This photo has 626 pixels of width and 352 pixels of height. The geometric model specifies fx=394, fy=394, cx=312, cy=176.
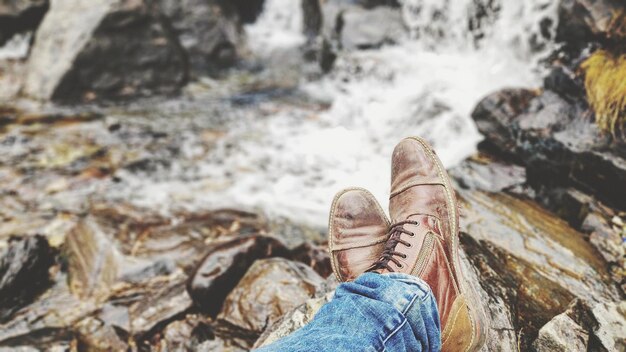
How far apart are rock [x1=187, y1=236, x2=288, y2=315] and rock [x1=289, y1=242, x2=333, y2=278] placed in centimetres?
16

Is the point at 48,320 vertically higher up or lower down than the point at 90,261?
lower down

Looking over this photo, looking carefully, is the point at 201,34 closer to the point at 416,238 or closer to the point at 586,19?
the point at 586,19

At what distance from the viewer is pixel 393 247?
210cm

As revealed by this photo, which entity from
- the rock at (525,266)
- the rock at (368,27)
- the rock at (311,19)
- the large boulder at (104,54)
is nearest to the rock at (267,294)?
the rock at (525,266)

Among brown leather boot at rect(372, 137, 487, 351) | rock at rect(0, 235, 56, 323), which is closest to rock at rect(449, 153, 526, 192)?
brown leather boot at rect(372, 137, 487, 351)

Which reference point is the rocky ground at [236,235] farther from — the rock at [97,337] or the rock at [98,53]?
the rock at [98,53]

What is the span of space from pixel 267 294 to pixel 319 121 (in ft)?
13.4

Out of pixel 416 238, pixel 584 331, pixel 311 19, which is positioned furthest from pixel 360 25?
pixel 584 331

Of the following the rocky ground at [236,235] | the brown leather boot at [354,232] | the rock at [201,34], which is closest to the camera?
the brown leather boot at [354,232]

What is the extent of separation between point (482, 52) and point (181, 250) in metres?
5.99

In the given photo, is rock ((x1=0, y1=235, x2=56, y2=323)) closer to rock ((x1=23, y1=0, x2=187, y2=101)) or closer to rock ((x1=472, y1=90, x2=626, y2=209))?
rock ((x1=472, y1=90, x2=626, y2=209))

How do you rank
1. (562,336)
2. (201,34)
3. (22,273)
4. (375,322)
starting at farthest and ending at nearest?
(201,34)
(22,273)
(562,336)
(375,322)

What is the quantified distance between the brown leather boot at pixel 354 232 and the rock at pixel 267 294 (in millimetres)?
544

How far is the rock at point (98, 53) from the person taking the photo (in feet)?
22.2
